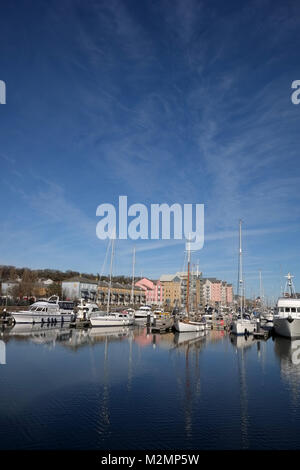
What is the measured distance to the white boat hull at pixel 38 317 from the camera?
209 feet

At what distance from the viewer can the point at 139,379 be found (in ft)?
83.9

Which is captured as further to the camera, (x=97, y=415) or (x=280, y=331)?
(x=280, y=331)

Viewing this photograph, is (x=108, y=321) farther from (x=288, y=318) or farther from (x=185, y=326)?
(x=288, y=318)

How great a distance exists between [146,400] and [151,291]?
177 metres

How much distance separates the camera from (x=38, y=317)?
218ft

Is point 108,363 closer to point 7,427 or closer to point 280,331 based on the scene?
Result: point 7,427

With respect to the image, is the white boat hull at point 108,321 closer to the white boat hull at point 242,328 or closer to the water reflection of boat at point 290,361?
the white boat hull at point 242,328

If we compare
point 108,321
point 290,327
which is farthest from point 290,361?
point 108,321

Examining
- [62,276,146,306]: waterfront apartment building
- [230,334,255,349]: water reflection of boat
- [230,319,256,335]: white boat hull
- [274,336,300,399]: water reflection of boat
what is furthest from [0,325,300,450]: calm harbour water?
[62,276,146,306]: waterfront apartment building

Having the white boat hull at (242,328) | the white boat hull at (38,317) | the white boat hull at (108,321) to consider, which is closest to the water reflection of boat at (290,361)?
the white boat hull at (242,328)

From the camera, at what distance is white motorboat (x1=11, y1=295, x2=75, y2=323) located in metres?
64.2

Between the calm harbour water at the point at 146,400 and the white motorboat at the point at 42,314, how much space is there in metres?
28.0

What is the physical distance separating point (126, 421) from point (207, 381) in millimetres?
10688
